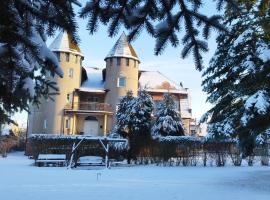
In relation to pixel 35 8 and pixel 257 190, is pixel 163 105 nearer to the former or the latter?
pixel 257 190

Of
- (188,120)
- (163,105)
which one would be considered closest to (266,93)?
(163,105)

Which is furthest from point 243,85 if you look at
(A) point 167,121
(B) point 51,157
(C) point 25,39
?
(A) point 167,121

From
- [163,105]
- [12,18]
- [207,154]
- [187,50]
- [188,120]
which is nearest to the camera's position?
[12,18]

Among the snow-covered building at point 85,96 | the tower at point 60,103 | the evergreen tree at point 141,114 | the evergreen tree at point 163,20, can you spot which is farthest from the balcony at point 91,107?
the evergreen tree at point 163,20

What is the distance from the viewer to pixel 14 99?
3.54m

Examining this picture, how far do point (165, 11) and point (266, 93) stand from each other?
472 inches

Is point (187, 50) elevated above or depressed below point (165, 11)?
below

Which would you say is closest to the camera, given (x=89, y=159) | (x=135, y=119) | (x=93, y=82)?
(x=89, y=159)

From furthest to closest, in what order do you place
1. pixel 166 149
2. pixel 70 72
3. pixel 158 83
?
1. pixel 158 83
2. pixel 70 72
3. pixel 166 149

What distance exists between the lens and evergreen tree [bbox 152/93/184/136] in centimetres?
3556

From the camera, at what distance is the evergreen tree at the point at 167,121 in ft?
117

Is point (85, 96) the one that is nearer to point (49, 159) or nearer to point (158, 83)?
point (158, 83)

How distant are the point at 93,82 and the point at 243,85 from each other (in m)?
32.6

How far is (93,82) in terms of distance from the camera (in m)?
48.8
